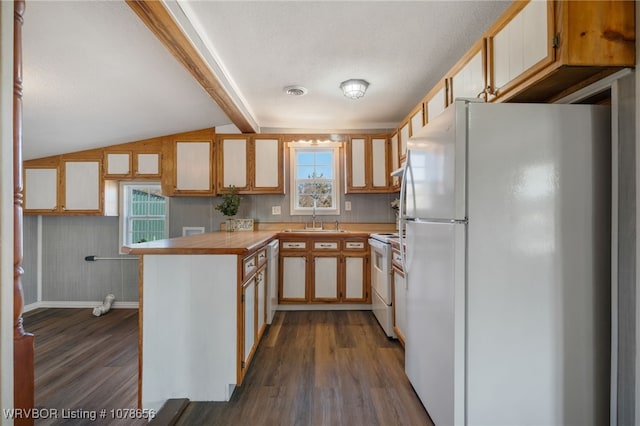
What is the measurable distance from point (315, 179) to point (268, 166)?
27.2 inches

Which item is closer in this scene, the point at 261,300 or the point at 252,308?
the point at 252,308

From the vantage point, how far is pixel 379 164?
12.1 ft

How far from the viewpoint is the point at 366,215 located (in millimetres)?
3994

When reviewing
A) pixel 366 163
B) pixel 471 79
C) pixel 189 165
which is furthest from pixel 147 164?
pixel 471 79

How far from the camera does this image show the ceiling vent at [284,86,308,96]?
9.23 ft

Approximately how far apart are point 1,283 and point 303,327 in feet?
8.22

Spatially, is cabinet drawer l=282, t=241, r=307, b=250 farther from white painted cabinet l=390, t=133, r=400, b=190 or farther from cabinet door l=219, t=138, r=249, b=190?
white painted cabinet l=390, t=133, r=400, b=190

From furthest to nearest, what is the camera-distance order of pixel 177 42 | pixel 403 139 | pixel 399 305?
pixel 403 139 < pixel 399 305 < pixel 177 42

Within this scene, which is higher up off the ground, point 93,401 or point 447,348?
point 447,348

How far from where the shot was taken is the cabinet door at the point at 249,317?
1.91 metres

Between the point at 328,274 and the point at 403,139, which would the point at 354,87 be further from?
the point at 328,274

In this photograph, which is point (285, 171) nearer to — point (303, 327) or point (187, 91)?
point (187, 91)

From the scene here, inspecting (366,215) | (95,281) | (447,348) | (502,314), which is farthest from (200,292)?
(95,281)

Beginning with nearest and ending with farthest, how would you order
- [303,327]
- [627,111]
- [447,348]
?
[627,111] → [447,348] → [303,327]
